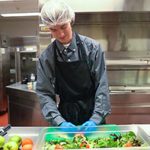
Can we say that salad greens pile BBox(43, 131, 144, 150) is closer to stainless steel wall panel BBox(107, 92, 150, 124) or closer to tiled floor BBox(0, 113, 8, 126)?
stainless steel wall panel BBox(107, 92, 150, 124)

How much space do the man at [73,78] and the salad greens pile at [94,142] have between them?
31 cm

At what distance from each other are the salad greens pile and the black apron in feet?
1.42

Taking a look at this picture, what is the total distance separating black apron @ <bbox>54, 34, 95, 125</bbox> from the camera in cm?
157

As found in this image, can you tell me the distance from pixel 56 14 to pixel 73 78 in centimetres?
42

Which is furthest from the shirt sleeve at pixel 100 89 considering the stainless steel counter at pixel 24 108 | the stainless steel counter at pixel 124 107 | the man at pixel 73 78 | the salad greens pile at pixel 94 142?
the stainless steel counter at pixel 24 108

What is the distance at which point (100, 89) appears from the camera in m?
1.50

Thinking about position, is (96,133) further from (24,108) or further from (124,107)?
(24,108)

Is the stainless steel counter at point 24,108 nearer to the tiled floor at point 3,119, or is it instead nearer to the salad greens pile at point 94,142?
the tiled floor at point 3,119

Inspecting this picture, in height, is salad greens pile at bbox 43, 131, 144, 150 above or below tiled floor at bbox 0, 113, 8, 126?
above

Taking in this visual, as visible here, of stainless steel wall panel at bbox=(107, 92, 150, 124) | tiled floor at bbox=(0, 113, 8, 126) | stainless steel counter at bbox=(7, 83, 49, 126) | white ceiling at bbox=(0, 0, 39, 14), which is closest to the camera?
stainless steel wall panel at bbox=(107, 92, 150, 124)

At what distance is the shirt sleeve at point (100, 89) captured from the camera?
1464 mm

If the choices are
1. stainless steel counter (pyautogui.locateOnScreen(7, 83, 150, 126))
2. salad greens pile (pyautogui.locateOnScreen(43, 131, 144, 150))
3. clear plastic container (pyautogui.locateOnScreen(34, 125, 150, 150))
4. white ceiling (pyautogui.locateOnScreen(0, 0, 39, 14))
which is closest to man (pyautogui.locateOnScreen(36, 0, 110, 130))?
clear plastic container (pyautogui.locateOnScreen(34, 125, 150, 150))

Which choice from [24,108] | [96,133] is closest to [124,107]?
[24,108]

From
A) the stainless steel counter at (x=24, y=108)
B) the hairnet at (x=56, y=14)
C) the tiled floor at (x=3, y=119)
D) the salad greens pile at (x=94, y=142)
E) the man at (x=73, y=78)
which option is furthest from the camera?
the tiled floor at (x=3, y=119)
